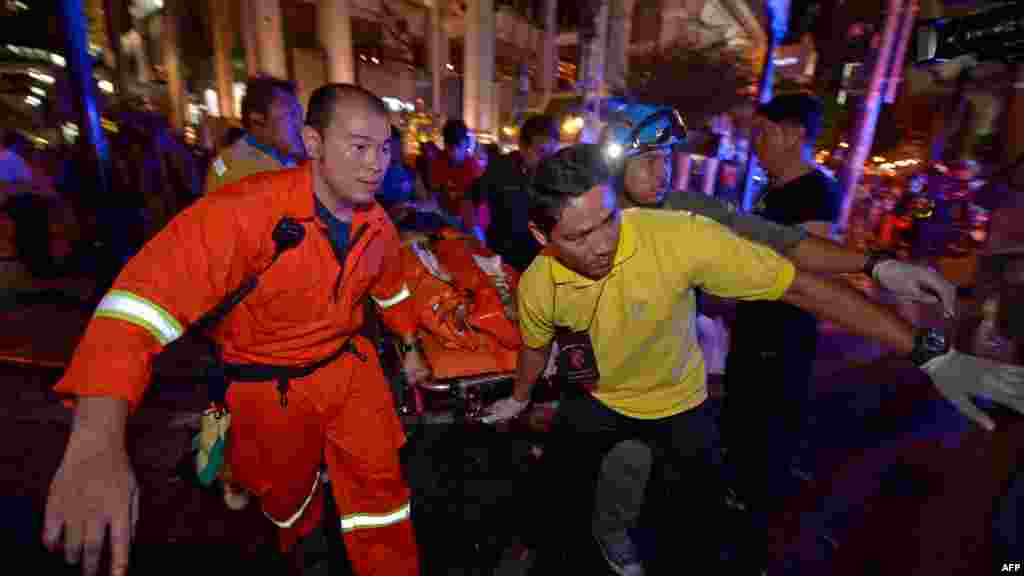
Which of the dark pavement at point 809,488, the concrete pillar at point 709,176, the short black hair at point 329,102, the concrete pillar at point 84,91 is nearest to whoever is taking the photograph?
the short black hair at point 329,102

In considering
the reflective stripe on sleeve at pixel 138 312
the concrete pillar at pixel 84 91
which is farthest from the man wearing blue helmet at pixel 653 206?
the concrete pillar at pixel 84 91

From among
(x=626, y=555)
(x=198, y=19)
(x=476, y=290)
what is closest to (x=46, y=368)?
(x=476, y=290)

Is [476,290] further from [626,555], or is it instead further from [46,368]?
[46,368]

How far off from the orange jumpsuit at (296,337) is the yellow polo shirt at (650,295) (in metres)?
0.76

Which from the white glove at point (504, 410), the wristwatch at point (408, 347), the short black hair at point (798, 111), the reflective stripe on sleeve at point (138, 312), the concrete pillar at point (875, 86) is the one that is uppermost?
the concrete pillar at point (875, 86)

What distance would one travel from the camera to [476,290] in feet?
9.46

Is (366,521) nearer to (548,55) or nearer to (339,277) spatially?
(339,277)

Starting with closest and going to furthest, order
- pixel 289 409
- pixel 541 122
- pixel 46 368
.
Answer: pixel 289 409
pixel 541 122
pixel 46 368

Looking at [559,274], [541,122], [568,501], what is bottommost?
[568,501]

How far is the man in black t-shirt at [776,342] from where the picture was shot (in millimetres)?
2844

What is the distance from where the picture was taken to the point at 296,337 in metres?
2.00

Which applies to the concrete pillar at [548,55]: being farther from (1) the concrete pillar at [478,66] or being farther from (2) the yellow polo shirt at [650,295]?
(2) the yellow polo shirt at [650,295]

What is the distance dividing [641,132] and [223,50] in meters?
14.3

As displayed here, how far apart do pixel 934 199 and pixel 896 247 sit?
1.52 metres
